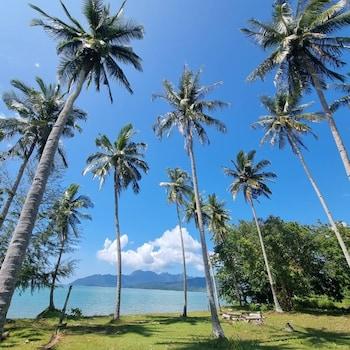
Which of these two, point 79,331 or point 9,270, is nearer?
point 9,270

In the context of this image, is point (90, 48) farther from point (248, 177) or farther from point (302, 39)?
point (248, 177)

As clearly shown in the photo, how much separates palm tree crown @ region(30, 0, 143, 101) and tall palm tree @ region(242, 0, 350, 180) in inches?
289

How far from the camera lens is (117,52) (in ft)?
52.8

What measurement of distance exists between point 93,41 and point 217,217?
106 feet

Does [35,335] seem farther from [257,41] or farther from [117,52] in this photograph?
[257,41]

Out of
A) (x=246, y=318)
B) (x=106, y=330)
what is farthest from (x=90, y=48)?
(x=246, y=318)

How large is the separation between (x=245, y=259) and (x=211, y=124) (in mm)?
20527

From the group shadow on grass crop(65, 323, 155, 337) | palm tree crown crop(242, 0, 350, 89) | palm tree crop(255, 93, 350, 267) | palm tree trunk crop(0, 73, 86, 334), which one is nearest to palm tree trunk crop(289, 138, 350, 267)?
palm tree crop(255, 93, 350, 267)

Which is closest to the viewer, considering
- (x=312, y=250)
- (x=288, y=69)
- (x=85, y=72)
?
(x=85, y=72)

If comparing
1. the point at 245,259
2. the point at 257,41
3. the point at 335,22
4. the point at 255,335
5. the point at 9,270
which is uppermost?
the point at 257,41

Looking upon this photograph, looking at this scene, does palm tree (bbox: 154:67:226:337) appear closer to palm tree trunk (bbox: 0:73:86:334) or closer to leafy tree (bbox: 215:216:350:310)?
palm tree trunk (bbox: 0:73:86:334)

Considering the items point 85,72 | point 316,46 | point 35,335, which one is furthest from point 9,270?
point 316,46

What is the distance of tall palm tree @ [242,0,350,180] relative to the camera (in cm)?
1497

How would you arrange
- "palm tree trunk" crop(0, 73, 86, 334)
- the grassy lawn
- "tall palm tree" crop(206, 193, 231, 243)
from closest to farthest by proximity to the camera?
1. "palm tree trunk" crop(0, 73, 86, 334)
2. the grassy lawn
3. "tall palm tree" crop(206, 193, 231, 243)
